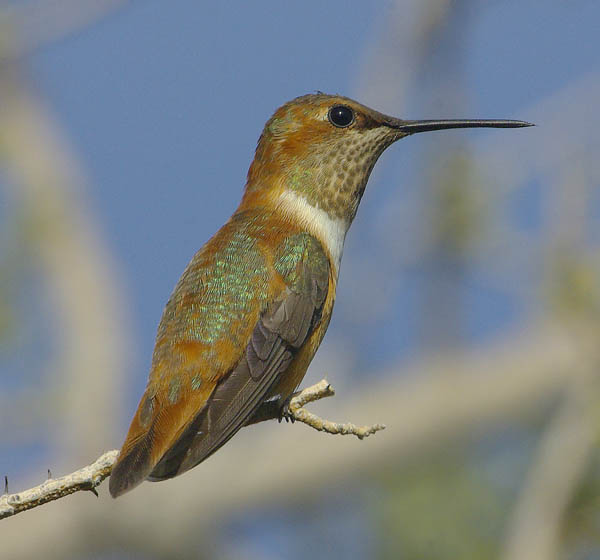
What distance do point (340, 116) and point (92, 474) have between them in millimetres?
2387

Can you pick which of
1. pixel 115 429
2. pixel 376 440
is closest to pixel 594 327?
pixel 376 440

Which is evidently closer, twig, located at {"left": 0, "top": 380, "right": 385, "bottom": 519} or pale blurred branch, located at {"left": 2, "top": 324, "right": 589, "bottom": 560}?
twig, located at {"left": 0, "top": 380, "right": 385, "bottom": 519}

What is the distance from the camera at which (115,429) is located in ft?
37.0

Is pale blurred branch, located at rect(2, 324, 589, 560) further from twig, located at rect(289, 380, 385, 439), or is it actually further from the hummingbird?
twig, located at rect(289, 380, 385, 439)

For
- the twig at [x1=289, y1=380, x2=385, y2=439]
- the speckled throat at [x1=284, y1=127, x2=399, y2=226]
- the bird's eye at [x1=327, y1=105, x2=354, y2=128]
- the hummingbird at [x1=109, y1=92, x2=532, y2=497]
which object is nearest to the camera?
the twig at [x1=289, y1=380, x2=385, y2=439]

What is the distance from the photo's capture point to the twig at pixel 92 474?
322 cm

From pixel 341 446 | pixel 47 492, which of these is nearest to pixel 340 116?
pixel 47 492

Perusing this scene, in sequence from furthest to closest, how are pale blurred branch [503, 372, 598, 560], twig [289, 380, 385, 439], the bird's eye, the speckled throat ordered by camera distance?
pale blurred branch [503, 372, 598, 560]
the bird's eye
the speckled throat
twig [289, 380, 385, 439]

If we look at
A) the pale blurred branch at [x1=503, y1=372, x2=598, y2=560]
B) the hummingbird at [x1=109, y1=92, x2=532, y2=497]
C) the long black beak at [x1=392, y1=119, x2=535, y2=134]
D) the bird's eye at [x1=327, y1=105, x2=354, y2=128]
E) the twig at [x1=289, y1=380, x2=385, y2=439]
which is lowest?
the pale blurred branch at [x1=503, y1=372, x2=598, y2=560]

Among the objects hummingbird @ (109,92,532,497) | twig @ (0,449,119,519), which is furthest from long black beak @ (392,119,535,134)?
twig @ (0,449,119,519)

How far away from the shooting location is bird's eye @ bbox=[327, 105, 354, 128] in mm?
5195

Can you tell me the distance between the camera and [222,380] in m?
4.18

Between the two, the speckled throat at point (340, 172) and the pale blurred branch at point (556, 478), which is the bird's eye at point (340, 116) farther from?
the pale blurred branch at point (556, 478)

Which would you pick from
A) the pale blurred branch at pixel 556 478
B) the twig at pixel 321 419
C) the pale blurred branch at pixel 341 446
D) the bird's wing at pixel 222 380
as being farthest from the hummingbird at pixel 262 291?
the pale blurred branch at pixel 341 446
